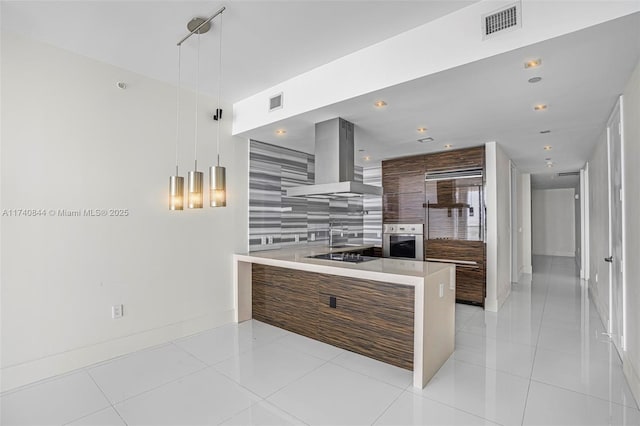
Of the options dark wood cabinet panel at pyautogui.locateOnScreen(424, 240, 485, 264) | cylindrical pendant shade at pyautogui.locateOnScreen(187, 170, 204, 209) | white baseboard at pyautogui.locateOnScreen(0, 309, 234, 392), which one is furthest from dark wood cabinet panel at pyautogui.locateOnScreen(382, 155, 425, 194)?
cylindrical pendant shade at pyautogui.locateOnScreen(187, 170, 204, 209)

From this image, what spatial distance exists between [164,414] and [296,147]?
3668mm

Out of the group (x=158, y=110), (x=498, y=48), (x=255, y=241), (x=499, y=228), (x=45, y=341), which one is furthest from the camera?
(x=499, y=228)

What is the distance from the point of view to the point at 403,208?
5.51 metres

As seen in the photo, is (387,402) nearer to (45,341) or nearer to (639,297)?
(639,297)

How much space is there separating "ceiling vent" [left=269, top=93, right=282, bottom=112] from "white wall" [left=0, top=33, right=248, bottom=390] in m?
0.89

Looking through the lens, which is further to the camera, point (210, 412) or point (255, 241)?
point (255, 241)

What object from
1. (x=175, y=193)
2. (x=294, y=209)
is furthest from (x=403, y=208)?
(x=175, y=193)

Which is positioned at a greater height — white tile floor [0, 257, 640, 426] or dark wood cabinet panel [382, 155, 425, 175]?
dark wood cabinet panel [382, 155, 425, 175]

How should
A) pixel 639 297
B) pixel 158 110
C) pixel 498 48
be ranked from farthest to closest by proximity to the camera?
pixel 158 110, pixel 639 297, pixel 498 48

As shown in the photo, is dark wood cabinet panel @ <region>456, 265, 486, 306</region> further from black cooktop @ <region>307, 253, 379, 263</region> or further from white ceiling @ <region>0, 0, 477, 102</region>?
white ceiling @ <region>0, 0, 477, 102</region>

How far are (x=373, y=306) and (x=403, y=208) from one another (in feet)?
9.50

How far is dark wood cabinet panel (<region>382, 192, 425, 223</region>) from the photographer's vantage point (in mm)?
5320

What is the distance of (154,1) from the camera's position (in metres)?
2.15

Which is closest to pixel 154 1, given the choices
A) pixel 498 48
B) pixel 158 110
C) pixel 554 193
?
pixel 158 110
